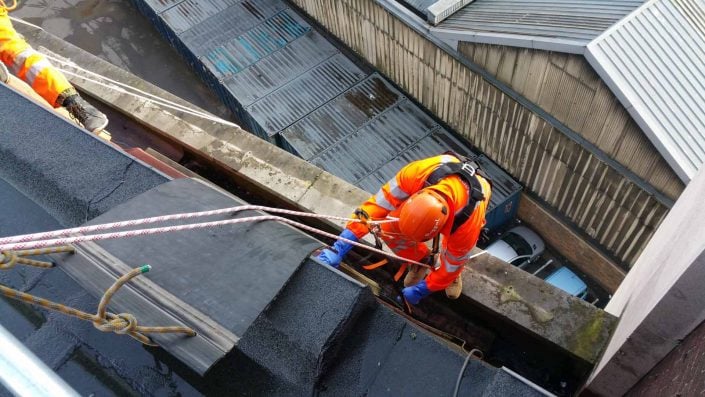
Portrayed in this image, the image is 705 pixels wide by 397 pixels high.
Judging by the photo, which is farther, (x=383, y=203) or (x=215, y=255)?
(x=383, y=203)

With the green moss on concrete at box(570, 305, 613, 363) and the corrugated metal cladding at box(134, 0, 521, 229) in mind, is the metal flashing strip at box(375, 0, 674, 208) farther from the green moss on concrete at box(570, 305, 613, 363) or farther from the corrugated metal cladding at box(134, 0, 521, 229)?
the green moss on concrete at box(570, 305, 613, 363)

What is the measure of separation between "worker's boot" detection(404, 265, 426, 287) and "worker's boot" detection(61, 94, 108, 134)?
3.87 meters

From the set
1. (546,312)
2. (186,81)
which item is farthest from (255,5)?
(546,312)

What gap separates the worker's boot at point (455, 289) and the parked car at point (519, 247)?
305 inches

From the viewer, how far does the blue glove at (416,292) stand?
498 cm

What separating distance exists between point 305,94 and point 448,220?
929 cm

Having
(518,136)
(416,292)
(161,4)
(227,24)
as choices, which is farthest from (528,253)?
(161,4)

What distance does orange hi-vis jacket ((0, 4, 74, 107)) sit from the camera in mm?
5926

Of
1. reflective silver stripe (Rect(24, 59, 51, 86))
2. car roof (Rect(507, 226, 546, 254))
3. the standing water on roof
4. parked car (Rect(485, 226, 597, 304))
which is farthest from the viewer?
the standing water on roof

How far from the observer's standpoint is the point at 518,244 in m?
12.5

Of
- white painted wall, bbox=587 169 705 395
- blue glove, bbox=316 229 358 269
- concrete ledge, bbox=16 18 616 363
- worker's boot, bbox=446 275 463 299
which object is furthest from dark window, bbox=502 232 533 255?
white painted wall, bbox=587 169 705 395

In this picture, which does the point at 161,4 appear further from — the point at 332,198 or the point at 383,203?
the point at 383,203

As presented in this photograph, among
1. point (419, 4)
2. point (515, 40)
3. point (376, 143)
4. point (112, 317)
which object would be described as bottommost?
point (376, 143)

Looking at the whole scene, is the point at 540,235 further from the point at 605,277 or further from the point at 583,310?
the point at 583,310
